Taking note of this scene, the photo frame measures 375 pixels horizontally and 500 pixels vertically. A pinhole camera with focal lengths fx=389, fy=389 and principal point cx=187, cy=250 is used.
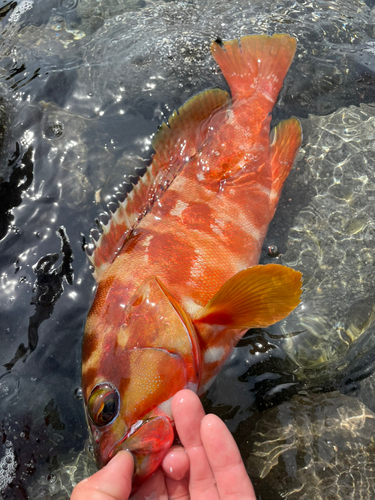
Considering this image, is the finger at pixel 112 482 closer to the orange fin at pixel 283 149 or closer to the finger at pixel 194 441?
the finger at pixel 194 441

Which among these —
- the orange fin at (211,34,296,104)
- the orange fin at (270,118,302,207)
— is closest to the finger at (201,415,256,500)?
the orange fin at (270,118,302,207)

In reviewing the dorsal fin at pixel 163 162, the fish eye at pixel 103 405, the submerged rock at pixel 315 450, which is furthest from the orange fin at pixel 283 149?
the fish eye at pixel 103 405

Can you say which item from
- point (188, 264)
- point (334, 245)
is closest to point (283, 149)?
point (334, 245)

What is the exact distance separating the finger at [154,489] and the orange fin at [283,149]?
6.79ft

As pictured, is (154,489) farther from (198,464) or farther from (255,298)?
(255,298)

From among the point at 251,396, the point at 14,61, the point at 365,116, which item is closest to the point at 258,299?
the point at 251,396

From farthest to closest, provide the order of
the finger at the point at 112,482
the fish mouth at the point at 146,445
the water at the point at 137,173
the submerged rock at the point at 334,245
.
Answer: the submerged rock at the point at 334,245 → the water at the point at 137,173 → the fish mouth at the point at 146,445 → the finger at the point at 112,482

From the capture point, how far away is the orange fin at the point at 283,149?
3.06 metres

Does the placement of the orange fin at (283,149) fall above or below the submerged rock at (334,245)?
above

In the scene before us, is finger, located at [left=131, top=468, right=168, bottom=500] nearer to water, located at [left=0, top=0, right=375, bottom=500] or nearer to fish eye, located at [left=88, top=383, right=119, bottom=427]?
fish eye, located at [left=88, top=383, right=119, bottom=427]

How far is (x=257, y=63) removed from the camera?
10.7ft

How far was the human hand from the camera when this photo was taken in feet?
6.49

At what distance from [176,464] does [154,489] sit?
0.59 feet

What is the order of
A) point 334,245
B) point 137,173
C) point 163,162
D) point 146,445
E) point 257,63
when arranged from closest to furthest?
point 146,445, point 163,162, point 334,245, point 257,63, point 137,173
